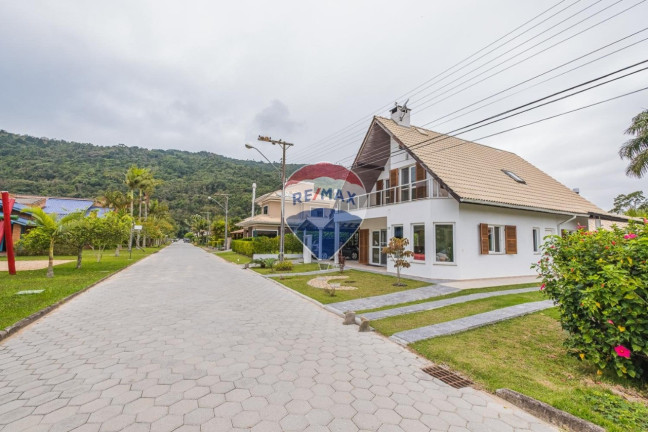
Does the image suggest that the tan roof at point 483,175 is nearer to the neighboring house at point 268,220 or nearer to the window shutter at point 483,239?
the window shutter at point 483,239

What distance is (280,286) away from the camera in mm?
11719

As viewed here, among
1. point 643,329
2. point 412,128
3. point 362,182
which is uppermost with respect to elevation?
point 412,128

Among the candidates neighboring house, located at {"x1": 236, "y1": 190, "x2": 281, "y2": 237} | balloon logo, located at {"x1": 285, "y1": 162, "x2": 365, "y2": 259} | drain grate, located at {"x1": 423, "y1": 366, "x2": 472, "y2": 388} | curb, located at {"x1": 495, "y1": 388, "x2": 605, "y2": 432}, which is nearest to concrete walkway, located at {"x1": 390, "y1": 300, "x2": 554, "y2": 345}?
drain grate, located at {"x1": 423, "y1": 366, "x2": 472, "y2": 388}

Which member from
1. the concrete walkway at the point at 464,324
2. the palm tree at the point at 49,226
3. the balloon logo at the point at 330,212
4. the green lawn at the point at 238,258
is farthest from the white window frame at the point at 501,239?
the palm tree at the point at 49,226

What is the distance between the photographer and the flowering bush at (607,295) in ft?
10.9

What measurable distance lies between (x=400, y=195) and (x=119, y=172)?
214 ft

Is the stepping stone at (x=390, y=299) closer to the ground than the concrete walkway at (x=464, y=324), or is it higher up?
closer to the ground

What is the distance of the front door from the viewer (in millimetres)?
16906

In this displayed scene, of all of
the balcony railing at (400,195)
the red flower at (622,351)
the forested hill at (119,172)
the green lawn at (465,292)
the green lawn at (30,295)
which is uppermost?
the forested hill at (119,172)

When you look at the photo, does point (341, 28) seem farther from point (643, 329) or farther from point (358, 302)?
point (643, 329)

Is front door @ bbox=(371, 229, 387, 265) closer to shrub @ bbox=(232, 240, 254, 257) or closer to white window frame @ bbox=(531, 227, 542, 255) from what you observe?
white window frame @ bbox=(531, 227, 542, 255)

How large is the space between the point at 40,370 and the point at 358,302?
6856 mm

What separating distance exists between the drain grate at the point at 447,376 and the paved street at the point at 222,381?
0.13m

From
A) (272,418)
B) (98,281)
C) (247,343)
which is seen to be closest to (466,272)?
(247,343)
